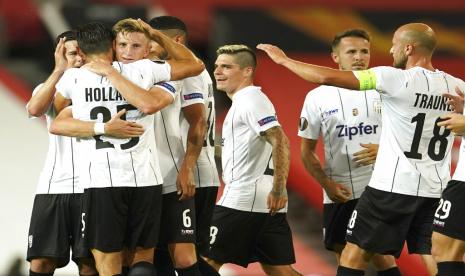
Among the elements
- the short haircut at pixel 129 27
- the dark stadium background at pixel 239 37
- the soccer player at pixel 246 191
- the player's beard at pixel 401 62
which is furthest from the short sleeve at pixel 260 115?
the dark stadium background at pixel 239 37

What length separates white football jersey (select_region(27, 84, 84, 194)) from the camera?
7.06 m

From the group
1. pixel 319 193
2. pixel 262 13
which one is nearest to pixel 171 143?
pixel 319 193

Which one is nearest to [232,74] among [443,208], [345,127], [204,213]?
[345,127]

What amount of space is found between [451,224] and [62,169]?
2531 mm

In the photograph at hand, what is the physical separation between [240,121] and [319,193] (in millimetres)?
5382

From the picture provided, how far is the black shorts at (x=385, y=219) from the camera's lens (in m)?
6.91

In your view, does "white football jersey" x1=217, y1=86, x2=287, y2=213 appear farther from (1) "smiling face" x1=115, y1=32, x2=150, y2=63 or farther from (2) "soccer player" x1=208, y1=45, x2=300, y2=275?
(1) "smiling face" x1=115, y1=32, x2=150, y2=63

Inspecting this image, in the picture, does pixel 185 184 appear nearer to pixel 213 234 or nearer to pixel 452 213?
pixel 213 234

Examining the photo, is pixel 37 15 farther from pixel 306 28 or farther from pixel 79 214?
pixel 79 214

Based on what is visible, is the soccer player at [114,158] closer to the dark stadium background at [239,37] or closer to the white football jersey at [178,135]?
the white football jersey at [178,135]

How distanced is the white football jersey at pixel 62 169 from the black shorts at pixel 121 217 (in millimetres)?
571

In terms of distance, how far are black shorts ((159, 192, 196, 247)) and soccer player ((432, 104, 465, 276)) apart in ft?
5.09

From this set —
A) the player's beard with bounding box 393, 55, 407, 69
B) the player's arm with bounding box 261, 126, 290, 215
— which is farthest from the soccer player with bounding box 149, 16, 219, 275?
the player's beard with bounding box 393, 55, 407, 69

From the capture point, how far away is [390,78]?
22.2 feet
